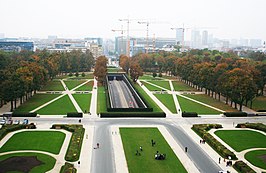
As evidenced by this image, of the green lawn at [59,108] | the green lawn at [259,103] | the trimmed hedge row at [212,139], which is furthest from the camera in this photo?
the green lawn at [259,103]

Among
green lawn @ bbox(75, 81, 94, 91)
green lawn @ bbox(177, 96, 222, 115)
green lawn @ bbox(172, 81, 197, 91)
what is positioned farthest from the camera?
green lawn @ bbox(172, 81, 197, 91)

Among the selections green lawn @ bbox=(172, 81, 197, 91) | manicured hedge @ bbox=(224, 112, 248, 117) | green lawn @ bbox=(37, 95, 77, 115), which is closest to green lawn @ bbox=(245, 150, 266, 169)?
manicured hedge @ bbox=(224, 112, 248, 117)

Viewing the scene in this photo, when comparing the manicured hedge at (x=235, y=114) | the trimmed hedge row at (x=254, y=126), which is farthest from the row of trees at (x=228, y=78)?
the trimmed hedge row at (x=254, y=126)

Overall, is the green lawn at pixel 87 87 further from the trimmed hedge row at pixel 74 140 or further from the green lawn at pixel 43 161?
the green lawn at pixel 43 161

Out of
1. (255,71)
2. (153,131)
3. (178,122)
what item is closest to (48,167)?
(153,131)

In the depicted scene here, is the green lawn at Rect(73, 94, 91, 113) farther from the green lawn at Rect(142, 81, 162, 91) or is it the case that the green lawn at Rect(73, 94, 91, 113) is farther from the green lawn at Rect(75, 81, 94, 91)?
the green lawn at Rect(142, 81, 162, 91)

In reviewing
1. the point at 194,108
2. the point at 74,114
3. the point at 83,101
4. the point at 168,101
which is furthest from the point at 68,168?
the point at 168,101
